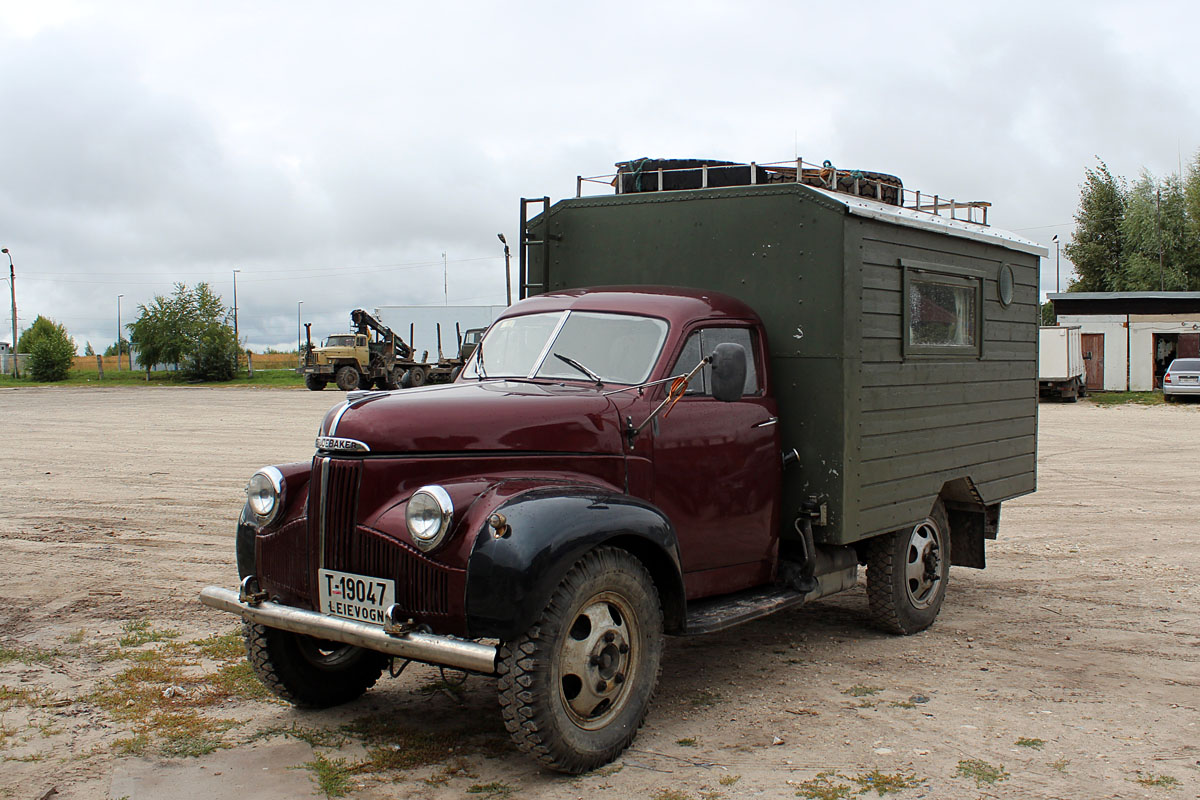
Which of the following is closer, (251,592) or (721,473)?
(251,592)

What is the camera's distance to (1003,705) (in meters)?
5.63

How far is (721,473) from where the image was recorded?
591 cm

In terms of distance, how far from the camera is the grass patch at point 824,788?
14.5ft

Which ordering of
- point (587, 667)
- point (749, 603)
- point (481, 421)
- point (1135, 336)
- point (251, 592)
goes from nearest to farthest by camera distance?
point (587, 667), point (481, 421), point (251, 592), point (749, 603), point (1135, 336)

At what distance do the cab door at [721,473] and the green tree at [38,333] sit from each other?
6832 cm

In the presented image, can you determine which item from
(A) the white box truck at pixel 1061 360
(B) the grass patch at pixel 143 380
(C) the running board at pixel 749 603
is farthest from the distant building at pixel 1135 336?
(C) the running board at pixel 749 603

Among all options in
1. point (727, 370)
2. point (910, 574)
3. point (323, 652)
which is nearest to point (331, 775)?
point (323, 652)

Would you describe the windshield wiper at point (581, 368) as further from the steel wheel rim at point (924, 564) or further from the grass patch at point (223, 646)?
the steel wheel rim at point (924, 564)

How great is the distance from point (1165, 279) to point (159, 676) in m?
60.2

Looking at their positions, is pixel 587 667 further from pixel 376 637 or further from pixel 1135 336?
pixel 1135 336

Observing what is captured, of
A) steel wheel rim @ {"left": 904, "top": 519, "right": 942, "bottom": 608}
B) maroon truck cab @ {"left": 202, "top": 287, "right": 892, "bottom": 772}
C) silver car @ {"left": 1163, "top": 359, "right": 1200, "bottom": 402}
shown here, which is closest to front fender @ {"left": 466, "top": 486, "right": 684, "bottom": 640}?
maroon truck cab @ {"left": 202, "top": 287, "right": 892, "bottom": 772}

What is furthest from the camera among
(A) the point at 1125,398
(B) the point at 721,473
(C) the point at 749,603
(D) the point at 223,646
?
(A) the point at 1125,398

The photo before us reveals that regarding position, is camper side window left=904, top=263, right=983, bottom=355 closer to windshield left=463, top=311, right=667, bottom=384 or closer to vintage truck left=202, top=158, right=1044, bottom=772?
vintage truck left=202, top=158, right=1044, bottom=772

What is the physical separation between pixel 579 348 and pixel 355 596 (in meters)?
1.80
